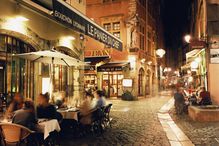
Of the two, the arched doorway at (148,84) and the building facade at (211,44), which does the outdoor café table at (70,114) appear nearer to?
the building facade at (211,44)

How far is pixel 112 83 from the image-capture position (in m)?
25.3

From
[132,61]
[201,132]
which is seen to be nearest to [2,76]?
[201,132]

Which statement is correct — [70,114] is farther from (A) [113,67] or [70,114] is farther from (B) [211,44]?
(A) [113,67]

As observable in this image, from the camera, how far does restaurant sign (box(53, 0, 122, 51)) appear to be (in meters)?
6.13

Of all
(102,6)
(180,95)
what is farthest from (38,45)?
(102,6)

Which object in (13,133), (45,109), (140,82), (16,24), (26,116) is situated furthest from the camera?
(140,82)

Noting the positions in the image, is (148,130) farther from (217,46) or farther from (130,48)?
(130,48)

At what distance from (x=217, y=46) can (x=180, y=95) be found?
124 inches

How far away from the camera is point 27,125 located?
5.60 metres

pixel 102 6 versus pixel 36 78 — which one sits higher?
pixel 102 6

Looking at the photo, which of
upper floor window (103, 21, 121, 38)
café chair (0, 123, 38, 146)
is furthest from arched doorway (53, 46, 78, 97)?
upper floor window (103, 21, 121, 38)

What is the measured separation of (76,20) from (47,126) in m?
2.94

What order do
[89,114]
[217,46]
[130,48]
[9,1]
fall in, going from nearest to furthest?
[9,1] → [89,114] → [217,46] → [130,48]

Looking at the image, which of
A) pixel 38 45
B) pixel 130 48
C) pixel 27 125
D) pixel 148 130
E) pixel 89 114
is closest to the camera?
pixel 27 125
